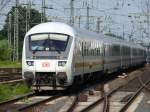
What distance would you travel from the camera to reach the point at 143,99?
19906 mm

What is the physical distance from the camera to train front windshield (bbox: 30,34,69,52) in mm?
20609

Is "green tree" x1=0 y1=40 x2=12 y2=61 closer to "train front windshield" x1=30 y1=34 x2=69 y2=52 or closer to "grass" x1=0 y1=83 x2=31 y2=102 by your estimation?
"grass" x1=0 y1=83 x2=31 y2=102

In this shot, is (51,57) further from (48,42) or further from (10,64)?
(10,64)

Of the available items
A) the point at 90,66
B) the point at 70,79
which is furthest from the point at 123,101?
the point at 90,66

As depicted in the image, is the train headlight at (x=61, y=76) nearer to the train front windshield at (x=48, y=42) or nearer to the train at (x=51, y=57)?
the train at (x=51, y=57)

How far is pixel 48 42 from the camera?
20.7 metres

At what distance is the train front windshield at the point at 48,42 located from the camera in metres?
20.6

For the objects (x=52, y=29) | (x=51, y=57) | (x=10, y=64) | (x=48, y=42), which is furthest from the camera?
(x=10, y=64)

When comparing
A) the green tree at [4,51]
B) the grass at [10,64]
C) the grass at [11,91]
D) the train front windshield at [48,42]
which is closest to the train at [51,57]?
the train front windshield at [48,42]

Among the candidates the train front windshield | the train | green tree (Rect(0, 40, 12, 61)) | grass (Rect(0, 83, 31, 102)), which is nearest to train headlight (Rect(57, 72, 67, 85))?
the train

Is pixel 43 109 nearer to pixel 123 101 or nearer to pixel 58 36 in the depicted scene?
pixel 123 101

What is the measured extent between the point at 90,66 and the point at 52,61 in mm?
5949

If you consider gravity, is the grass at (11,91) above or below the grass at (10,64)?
above

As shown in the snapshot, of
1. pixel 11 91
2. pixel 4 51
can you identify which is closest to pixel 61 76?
pixel 11 91
